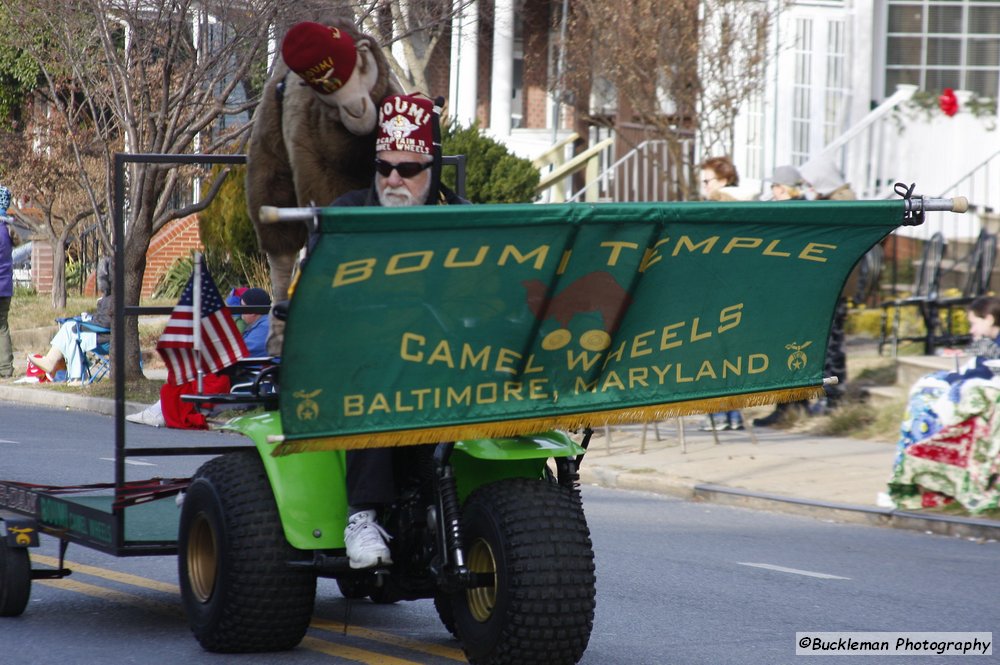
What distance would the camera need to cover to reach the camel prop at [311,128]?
5.99 meters

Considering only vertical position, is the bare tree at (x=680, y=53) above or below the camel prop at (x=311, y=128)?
above

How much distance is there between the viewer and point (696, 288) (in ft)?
17.6

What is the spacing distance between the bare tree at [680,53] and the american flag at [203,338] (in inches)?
452

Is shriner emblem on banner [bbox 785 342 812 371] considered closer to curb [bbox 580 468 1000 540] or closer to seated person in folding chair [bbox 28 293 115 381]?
curb [bbox 580 468 1000 540]

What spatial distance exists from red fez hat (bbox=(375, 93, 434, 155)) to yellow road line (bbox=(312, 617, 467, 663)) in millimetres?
1919

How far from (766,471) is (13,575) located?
24.2 feet

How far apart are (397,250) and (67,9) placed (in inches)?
521

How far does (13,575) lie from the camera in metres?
6.41

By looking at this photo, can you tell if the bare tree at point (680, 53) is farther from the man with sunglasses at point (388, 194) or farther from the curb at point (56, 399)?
the man with sunglasses at point (388, 194)

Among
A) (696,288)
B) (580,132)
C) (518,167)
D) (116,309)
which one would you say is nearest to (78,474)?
(116,309)

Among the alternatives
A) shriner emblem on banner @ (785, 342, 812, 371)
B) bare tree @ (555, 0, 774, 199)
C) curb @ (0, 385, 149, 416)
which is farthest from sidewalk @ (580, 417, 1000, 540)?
curb @ (0, 385, 149, 416)

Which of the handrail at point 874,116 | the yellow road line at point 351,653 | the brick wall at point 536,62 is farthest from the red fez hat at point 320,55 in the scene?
the brick wall at point 536,62

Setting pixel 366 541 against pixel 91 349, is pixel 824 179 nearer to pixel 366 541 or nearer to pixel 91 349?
pixel 91 349

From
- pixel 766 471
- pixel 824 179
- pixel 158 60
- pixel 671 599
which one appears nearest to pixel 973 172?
pixel 824 179
